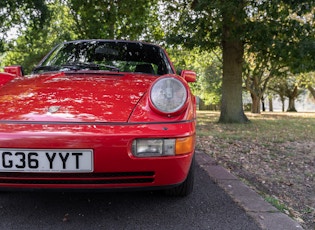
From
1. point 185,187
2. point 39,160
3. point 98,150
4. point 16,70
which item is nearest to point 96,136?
point 98,150

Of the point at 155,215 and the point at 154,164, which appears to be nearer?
the point at 154,164

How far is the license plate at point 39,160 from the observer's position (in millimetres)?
1747

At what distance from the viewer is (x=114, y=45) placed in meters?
3.26

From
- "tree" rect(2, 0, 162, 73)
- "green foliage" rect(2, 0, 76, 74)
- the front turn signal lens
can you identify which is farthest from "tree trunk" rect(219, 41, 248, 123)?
"green foliage" rect(2, 0, 76, 74)

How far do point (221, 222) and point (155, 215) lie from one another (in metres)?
0.44

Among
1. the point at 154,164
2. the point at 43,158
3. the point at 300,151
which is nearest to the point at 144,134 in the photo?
the point at 154,164

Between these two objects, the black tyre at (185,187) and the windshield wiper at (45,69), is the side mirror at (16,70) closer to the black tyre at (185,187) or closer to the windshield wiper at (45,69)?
the windshield wiper at (45,69)

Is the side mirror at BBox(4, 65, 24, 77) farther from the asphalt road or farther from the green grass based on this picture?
the green grass

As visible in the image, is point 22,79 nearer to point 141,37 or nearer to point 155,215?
point 155,215

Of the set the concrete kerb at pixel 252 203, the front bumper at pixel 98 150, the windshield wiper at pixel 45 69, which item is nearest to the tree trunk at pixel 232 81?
the concrete kerb at pixel 252 203

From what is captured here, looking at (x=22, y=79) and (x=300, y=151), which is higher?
(x=22, y=79)

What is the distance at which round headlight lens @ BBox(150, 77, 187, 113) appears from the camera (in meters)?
1.98

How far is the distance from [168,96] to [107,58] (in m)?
1.28

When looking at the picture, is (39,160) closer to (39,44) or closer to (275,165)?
(275,165)
